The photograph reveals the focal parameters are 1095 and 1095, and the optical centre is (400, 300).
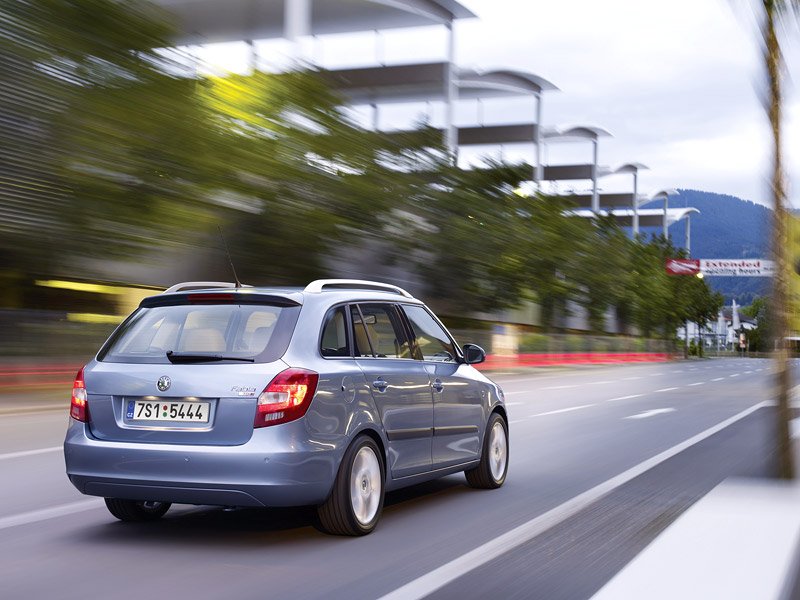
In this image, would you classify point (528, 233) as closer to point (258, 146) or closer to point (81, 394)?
point (258, 146)

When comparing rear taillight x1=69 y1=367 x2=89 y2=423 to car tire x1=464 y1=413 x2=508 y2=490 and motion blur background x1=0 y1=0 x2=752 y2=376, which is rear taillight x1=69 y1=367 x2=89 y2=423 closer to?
car tire x1=464 y1=413 x2=508 y2=490

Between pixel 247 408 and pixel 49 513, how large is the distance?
222 cm

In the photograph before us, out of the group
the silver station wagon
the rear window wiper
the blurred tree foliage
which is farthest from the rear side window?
the blurred tree foliage

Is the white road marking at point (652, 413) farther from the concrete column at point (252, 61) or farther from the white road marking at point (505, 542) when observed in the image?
the concrete column at point (252, 61)

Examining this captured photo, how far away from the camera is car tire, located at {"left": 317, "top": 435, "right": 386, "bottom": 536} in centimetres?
649

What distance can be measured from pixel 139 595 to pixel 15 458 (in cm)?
607

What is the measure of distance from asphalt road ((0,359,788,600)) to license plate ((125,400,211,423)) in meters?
0.75

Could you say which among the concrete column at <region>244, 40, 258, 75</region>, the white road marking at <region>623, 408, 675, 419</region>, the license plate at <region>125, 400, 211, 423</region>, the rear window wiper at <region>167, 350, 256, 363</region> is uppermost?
the concrete column at <region>244, 40, 258, 75</region>

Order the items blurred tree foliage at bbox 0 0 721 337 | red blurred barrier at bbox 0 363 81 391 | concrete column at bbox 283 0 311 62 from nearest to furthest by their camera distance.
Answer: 1. red blurred barrier at bbox 0 363 81 391
2. blurred tree foliage at bbox 0 0 721 337
3. concrete column at bbox 283 0 311 62

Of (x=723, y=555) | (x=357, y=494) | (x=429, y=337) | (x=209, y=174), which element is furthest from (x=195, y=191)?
(x=723, y=555)

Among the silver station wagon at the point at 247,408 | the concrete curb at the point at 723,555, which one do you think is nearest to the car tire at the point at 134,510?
the silver station wagon at the point at 247,408

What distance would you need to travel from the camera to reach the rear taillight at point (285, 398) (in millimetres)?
6137

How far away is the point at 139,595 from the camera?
5164 millimetres

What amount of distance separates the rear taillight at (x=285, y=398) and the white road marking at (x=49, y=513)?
6.84 ft
